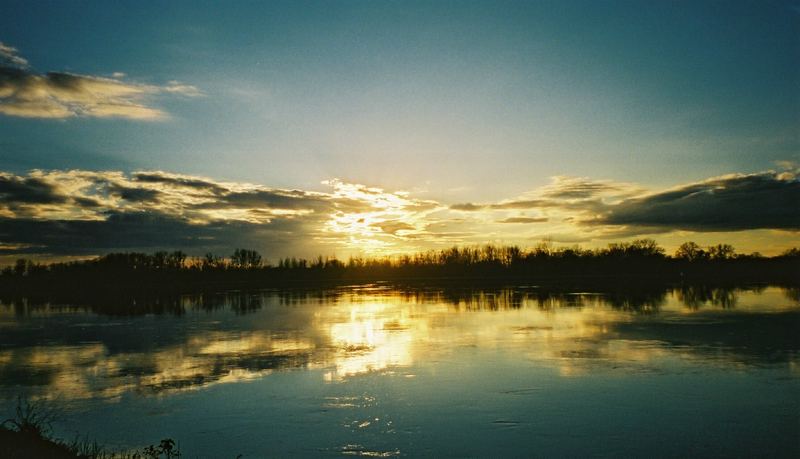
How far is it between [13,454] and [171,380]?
5.90 metres

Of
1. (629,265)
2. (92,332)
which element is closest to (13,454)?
(92,332)

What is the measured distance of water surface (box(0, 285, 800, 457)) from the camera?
785 centimetres

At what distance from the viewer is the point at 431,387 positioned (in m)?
10.9

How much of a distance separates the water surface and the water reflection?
0.09 meters

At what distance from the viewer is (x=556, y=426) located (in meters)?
8.33

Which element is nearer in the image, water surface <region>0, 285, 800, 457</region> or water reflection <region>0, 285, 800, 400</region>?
water surface <region>0, 285, 800, 457</region>

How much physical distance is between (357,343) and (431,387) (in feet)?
20.8

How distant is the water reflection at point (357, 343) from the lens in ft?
41.1

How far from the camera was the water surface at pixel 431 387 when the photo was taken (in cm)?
785

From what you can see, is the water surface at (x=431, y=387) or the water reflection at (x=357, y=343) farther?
the water reflection at (x=357, y=343)

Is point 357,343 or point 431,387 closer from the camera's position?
point 431,387

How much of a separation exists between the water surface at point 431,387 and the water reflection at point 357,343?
0.28 ft

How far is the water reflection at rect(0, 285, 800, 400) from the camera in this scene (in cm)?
1253

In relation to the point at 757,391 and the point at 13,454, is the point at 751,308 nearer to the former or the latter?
the point at 757,391
